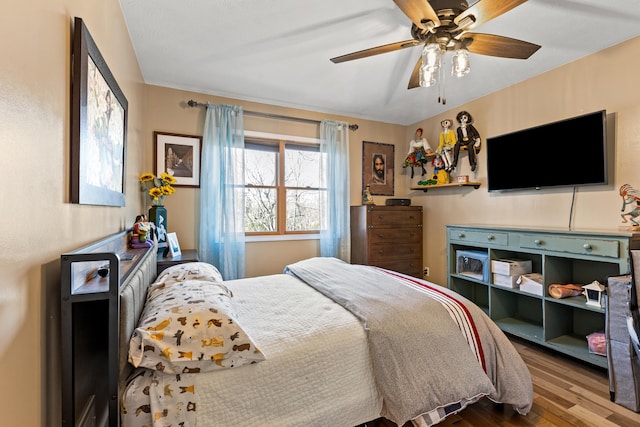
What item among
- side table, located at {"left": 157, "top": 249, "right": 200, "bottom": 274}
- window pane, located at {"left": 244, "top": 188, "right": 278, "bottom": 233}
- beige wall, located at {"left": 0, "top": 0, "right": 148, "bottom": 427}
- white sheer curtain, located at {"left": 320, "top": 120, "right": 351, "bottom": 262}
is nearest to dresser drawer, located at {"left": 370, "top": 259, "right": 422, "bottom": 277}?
white sheer curtain, located at {"left": 320, "top": 120, "right": 351, "bottom": 262}

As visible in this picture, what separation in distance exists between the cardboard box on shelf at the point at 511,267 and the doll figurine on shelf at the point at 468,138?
1225 millimetres

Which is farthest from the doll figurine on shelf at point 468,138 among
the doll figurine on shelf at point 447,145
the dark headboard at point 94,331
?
the dark headboard at point 94,331

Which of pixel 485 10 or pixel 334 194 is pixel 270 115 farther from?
pixel 485 10

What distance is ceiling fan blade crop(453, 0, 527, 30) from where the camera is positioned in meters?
1.44

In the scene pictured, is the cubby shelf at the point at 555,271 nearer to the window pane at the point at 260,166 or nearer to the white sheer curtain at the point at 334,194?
the white sheer curtain at the point at 334,194

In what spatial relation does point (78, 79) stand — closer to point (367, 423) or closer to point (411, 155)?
point (367, 423)

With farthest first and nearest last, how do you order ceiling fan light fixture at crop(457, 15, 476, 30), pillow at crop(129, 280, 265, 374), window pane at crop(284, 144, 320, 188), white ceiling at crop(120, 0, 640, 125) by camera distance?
window pane at crop(284, 144, 320, 188), white ceiling at crop(120, 0, 640, 125), ceiling fan light fixture at crop(457, 15, 476, 30), pillow at crop(129, 280, 265, 374)

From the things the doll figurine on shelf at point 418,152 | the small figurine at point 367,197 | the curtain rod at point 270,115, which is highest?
the curtain rod at point 270,115

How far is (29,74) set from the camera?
79 centimetres

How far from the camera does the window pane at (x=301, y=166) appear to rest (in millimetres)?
3754

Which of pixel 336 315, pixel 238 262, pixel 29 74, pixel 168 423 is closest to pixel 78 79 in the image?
pixel 29 74

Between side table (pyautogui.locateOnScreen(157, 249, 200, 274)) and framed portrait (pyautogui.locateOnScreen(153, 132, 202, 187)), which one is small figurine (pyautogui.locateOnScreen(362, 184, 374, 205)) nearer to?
framed portrait (pyautogui.locateOnScreen(153, 132, 202, 187))

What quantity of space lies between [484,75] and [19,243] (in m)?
3.55

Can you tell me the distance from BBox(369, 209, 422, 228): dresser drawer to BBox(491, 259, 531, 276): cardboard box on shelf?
4.13ft
